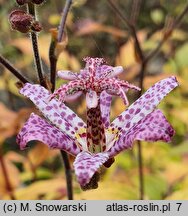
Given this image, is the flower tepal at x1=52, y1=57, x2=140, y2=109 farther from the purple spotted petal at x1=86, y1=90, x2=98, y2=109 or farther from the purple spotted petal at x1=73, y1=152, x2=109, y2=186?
the purple spotted petal at x1=73, y1=152, x2=109, y2=186

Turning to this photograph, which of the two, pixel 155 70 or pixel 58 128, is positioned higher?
pixel 155 70

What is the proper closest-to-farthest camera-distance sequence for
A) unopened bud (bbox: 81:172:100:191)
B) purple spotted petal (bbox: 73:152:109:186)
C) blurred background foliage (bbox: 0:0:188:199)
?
purple spotted petal (bbox: 73:152:109:186)
unopened bud (bbox: 81:172:100:191)
blurred background foliage (bbox: 0:0:188:199)

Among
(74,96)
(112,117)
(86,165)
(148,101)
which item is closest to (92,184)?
(86,165)

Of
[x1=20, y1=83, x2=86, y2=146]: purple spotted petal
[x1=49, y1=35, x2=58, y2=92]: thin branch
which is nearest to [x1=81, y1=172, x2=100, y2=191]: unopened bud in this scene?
[x1=20, y1=83, x2=86, y2=146]: purple spotted petal

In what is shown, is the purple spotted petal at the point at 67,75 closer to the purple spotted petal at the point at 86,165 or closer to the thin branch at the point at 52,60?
the thin branch at the point at 52,60

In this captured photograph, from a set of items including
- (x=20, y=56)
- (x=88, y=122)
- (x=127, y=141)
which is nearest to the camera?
(x=127, y=141)

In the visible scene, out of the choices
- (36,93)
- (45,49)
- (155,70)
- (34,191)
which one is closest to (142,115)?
(36,93)

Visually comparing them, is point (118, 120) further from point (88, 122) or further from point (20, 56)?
point (20, 56)
